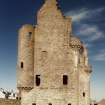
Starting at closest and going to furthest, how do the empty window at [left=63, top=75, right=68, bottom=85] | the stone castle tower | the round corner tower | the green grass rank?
the stone castle tower
the empty window at [left=63, top=75, right=68, bottom=85]
the round corner tower
the green grass

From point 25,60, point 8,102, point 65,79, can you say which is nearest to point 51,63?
point 65,79

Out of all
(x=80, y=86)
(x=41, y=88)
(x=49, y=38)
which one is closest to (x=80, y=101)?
(x=80, y=86)

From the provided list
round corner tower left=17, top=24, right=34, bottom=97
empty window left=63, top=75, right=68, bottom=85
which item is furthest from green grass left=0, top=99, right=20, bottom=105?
empty window left=63, top=75, right=68, bottom=85

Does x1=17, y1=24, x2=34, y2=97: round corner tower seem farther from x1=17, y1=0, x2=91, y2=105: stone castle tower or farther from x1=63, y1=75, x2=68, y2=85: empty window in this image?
x1=63, y1=75, x2=68, y2=85: empty window

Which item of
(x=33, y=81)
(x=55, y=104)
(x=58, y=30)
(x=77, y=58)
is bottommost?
(x=55, y=104)

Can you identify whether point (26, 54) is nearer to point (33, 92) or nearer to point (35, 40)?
point (35, 40)

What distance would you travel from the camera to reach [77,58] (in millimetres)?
43344

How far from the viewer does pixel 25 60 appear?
144ft

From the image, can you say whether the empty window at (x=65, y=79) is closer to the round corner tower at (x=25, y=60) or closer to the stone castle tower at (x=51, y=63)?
the stone castle tower at (x=51, y=63)

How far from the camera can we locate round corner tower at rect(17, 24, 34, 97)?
43.4m

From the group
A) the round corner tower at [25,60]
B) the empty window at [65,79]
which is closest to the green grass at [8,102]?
the round corner tower at [25,60]

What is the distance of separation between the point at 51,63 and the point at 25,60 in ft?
11.6

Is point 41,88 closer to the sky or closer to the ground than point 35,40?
closer to the ground

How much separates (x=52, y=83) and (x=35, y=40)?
5.79 metres
